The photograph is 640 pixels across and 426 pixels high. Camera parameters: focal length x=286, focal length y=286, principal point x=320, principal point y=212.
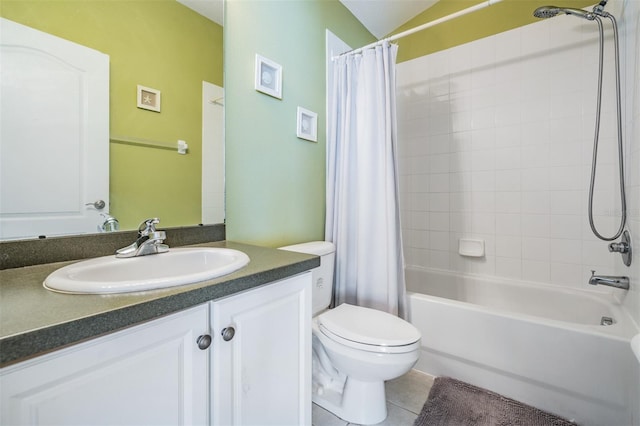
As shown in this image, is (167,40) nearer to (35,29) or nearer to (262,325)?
(35,29)

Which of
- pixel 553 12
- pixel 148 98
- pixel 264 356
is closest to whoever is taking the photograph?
pixel 264 356

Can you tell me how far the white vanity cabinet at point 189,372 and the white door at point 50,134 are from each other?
571 millimetres

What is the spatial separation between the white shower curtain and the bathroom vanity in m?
0.74

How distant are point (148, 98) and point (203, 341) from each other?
0.93 metres

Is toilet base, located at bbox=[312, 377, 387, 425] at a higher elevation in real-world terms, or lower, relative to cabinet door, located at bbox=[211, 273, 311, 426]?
lower

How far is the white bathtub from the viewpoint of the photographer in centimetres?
117

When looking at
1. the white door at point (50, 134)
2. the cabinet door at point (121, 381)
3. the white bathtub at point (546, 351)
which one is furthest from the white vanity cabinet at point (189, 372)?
the white bathtub at point (546, 351)

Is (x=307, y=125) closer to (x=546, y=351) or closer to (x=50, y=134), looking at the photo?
(x=50, y=134)

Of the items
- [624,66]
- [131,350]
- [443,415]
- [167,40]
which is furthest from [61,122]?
[624,66]

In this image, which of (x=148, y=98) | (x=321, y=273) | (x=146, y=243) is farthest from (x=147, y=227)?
(x=321, y=273)

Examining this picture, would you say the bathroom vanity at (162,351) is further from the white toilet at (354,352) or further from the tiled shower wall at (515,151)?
the tiled shower wall at (515,151)

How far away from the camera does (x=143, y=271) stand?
3.04 feet

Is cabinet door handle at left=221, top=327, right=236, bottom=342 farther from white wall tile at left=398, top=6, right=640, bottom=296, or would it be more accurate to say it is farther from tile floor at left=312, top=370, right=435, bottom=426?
white wall tile at left=398, top=6, right=640, bottom=296

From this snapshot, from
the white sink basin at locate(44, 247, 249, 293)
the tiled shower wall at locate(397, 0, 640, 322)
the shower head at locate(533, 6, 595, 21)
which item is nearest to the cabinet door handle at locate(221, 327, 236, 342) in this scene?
the white sink basin at locate(44, 247, 249, 293)
